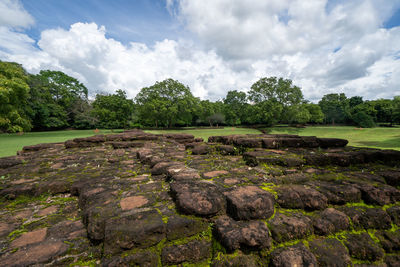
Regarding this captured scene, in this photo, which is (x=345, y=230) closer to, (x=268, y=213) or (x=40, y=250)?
(x=268, y=213)

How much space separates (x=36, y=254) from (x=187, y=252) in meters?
1.23

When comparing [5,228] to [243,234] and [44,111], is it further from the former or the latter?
[44,111]

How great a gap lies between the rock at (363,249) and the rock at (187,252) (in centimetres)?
137

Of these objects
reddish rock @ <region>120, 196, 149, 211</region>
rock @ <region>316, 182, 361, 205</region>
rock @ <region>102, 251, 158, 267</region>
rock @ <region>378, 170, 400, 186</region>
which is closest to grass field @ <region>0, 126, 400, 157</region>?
reddish rock @ <region>120, 196, 149, 211</region>

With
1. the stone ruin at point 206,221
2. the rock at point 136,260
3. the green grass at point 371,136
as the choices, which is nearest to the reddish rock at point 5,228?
the stone ruin at point 206,221

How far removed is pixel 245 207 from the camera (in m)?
1.59

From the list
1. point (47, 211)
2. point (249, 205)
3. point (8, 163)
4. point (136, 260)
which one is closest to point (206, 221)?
point (249, 205)

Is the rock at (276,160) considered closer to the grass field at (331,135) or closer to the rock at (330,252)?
the rock at (330,252)

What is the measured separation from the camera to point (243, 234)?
139 centimetres

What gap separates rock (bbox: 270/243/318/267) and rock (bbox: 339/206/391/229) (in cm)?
86

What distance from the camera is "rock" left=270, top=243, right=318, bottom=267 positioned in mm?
1277

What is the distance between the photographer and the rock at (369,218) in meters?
1.76

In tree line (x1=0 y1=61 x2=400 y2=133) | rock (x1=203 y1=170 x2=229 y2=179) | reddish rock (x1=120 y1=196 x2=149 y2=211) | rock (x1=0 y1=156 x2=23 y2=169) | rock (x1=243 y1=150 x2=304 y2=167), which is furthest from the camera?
tree line (x1=0 y1=61 x2=400 y2=133)

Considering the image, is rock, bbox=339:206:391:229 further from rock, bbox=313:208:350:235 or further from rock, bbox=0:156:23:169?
rock, bbox=0:156:23:169
